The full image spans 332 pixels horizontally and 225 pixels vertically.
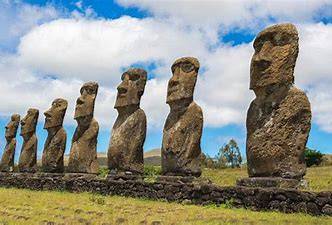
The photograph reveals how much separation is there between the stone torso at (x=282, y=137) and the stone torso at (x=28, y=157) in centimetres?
1482

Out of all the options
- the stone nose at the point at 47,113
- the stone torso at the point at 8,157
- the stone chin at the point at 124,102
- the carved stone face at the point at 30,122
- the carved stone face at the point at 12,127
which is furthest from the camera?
the carved stone face at the point at 12,127

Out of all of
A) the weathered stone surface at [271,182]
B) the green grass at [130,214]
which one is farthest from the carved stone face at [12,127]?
the weathered stone surface at [271,182]

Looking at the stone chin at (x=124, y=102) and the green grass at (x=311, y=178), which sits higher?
the stone chin at (x=124, y=102)

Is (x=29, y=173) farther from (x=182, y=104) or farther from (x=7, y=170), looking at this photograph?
(x=182, y=104)

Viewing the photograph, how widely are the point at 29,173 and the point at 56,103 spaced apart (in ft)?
11.3

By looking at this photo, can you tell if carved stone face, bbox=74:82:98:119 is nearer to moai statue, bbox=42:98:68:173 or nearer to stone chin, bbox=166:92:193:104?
moai statue, bbox=42:98:68:173

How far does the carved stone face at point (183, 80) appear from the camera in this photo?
1673cm

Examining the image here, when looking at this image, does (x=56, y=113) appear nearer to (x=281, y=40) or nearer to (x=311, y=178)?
(x=311, y=178)

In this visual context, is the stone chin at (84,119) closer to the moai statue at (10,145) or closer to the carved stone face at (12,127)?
the moai statue at (10,145)

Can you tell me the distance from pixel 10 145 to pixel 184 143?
52.8 feet

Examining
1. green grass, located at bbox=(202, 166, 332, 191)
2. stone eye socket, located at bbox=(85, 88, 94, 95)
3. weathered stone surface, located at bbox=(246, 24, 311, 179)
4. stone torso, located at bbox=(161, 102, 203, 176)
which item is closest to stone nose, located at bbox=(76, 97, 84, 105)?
stone eye socket, located at bbox=(85, 88, 94, 95)

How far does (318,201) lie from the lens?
1091 cm

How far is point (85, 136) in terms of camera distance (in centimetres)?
2173

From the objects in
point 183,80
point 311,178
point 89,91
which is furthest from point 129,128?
point 311,178
